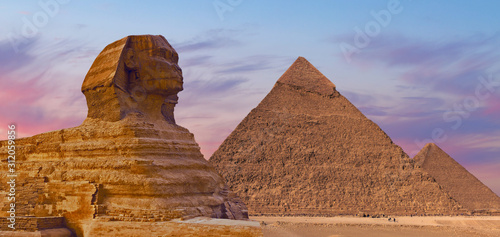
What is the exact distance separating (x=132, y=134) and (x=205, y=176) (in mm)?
1531

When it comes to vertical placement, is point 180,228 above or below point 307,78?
below

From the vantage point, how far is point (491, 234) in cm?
3030

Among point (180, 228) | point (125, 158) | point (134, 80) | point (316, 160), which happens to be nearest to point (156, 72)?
point (134, 80)

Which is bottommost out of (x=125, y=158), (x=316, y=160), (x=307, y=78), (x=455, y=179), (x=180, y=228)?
(x=180, y=228)

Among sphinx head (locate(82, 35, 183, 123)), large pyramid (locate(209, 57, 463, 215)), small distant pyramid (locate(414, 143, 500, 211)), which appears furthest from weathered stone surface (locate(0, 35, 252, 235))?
small distant pyramid (locate(414, 143, 500, 211))

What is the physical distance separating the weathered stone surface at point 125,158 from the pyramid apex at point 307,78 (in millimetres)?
61922

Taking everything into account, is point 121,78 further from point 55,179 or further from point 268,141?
point 268,141

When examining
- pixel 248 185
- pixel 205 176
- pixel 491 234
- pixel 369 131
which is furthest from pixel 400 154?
pixel 205 176

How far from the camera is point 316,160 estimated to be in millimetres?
68500

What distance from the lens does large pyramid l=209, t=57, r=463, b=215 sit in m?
61.7

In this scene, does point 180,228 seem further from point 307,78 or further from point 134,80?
point 307,78

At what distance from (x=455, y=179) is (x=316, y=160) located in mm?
30404

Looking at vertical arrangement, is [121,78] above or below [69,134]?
above

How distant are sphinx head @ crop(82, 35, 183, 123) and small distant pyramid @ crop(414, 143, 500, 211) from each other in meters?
79.1
